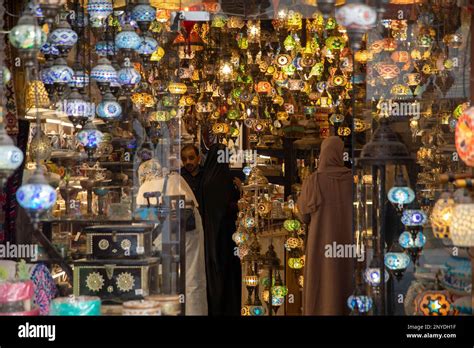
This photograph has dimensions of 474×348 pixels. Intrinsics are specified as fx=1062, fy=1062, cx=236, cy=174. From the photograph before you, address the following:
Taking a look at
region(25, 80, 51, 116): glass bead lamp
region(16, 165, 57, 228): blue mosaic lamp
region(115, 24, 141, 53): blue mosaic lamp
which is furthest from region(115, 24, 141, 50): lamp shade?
region(16, 165, 57, 228): blue mosaic lamp

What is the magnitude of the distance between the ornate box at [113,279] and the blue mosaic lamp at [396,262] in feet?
4.37

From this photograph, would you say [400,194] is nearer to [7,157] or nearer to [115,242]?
[115,242]

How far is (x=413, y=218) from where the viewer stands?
5.98m

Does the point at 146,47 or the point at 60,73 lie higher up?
the point at 146,47

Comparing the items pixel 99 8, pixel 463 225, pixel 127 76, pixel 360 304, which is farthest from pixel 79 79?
pixel 463 225

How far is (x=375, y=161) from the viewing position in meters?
5.80

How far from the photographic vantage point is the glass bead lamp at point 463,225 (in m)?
4.65

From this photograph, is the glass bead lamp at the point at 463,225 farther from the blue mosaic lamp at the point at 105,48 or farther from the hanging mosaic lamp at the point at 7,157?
the blue mosaic lamp at the point at 105,48

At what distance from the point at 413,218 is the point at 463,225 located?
4.29ft

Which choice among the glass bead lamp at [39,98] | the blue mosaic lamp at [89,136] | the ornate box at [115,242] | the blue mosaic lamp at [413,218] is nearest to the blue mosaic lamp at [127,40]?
the blue mosaic lamp at [89,136]

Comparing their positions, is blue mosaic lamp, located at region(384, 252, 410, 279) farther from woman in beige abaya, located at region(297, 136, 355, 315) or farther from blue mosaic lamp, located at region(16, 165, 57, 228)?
blue mosaic lamp, located at region(16, 165, 57, 228)

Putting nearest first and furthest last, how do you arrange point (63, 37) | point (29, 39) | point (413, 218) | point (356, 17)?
point (356, 17), point (29, 39), point (63, 37), point (413, 218)
